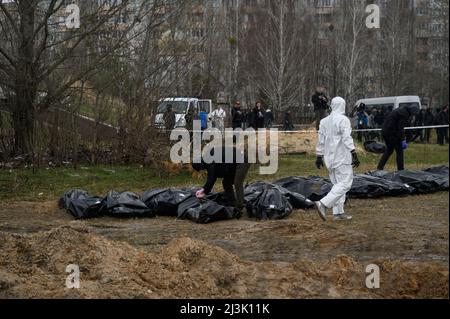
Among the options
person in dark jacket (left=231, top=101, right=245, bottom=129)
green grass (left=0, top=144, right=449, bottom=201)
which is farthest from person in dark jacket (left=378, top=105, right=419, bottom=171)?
person in dark jacket (left=231, top=101, right=245, bottom=129)

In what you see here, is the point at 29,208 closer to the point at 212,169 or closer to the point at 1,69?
the point at 212,169

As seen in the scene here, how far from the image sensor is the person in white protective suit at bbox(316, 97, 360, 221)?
31.2 feet

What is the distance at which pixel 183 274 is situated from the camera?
6219 millimetres

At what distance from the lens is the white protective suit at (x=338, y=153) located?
9.51 metres

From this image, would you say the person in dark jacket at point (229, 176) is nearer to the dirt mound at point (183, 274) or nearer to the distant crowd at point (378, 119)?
the dirt mound at point (183, 274)

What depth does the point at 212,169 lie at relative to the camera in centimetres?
1007

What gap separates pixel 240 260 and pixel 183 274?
0.89 m

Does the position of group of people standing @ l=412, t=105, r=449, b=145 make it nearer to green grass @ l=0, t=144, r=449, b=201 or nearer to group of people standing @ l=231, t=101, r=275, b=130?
group of people standing @ l=231, t=101, r=275, b=130

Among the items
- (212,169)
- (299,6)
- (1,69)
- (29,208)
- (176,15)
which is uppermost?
(299,6)

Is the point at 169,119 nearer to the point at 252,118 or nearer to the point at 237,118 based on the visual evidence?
the point at 237,118

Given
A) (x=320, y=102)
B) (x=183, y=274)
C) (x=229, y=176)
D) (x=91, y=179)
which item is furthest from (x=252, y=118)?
(x=183, y=274)

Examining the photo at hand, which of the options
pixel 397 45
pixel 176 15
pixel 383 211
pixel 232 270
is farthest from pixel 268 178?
pixel 397 45

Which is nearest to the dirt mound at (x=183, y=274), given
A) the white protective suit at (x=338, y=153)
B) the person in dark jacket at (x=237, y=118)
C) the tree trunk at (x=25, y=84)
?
the white protective suit at (x=338, y=153)

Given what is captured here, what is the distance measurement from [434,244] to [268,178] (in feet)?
27.0
